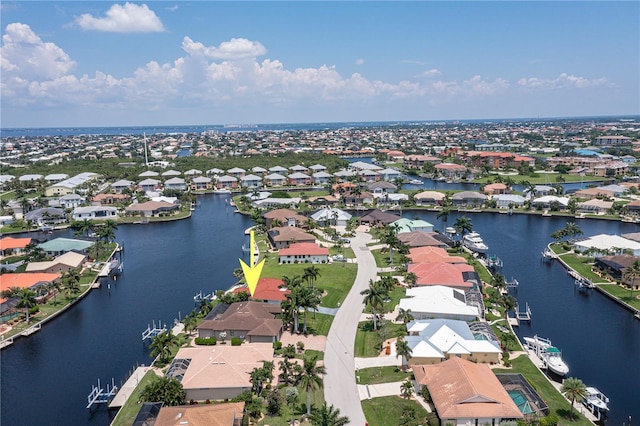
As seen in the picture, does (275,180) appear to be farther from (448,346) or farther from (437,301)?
(448,346)

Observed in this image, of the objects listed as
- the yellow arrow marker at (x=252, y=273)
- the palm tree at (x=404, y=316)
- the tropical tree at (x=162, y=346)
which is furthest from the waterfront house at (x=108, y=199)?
the palm tree at (x=404, y=316)

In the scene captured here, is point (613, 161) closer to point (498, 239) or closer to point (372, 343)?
point (498, 239)

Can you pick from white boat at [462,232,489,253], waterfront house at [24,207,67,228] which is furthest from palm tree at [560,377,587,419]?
waterfront house at [24,207,67,228]

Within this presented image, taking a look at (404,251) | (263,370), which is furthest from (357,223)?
→ (263,370)

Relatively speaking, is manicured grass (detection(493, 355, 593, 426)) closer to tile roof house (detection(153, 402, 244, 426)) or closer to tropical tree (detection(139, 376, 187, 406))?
tile roof house (detection(153, 402, 244, 426))

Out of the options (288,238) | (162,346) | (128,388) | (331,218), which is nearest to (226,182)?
(331,218)
